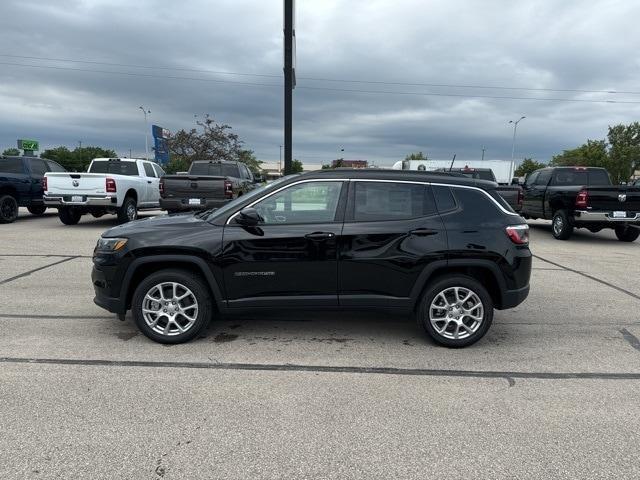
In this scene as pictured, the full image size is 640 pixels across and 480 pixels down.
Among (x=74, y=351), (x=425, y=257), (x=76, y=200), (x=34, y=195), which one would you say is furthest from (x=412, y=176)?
(x=34, y=195)

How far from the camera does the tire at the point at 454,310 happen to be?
4664 mm

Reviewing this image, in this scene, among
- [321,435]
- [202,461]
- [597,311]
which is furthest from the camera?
[597,311]

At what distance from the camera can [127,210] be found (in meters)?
13.9

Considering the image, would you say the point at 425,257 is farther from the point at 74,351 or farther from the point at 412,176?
the point at 74,351

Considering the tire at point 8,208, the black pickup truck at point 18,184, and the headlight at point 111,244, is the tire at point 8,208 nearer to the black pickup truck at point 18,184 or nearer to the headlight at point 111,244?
the black pickup truck at point 18,184

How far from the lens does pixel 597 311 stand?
6148 millimetres

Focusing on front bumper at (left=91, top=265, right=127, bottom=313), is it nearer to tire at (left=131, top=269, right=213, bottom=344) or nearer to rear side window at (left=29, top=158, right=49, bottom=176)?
tire at (left=131, top=269, right=213, bottom=344)

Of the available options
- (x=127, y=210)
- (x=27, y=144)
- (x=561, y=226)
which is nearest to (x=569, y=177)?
(x=561, y=226)

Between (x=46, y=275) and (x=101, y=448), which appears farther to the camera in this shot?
(x=46, y=275)

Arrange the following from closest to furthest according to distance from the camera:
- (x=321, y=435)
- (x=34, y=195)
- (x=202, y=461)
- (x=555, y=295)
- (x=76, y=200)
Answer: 1. (x=202, y=461)
2. (x=321, y=435)
3. (x=555, y=295)
4. (x=76, y=200)
5. (x=34, y=195)

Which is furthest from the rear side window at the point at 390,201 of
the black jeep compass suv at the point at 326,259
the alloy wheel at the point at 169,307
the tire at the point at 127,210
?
the tire at the point at 127,210

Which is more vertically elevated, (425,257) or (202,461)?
(425,257)

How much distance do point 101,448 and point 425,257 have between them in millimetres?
3037

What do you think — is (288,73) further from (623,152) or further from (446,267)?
(623,152)
